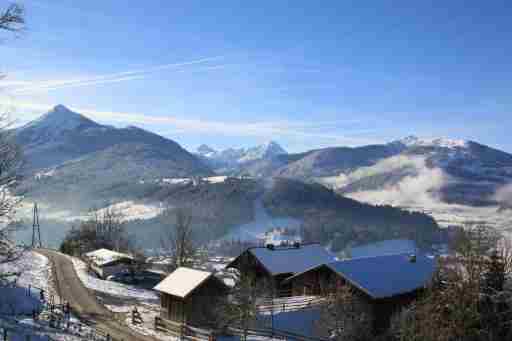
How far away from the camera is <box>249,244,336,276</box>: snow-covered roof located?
5922 centimetres

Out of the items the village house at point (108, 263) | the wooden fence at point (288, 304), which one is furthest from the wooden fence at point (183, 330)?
the village house at point (108, 263)

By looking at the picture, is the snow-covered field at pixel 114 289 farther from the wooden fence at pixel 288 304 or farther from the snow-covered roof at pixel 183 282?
the wooden fence at pixel 288 304

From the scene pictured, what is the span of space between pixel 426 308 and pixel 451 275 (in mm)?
2631

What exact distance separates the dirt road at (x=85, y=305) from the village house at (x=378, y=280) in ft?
58.8

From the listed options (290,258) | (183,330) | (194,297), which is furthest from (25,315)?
(290,258)

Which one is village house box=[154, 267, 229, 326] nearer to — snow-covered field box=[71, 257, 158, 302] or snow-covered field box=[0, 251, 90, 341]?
snow-covered field box=[0, 251, 90, 341]

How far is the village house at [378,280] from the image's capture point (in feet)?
139

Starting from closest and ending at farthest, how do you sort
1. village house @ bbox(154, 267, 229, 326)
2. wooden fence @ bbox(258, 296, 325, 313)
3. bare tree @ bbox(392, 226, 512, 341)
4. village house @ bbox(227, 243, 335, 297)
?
bare tree @ bbox(392, 226, 512, 341) → village house @ bbox(154, 267, 229, 326) → wooden fence @ bbox(258, 296, 325, 313) → village house @ bbox(227, 243, 335, 297)

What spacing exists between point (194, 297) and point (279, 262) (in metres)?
20.6

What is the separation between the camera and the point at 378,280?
145 feet

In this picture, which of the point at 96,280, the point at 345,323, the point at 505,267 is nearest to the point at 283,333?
the point at 345,323

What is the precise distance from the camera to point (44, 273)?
6025cm

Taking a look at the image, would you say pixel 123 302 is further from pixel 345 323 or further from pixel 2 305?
pixel 345 323

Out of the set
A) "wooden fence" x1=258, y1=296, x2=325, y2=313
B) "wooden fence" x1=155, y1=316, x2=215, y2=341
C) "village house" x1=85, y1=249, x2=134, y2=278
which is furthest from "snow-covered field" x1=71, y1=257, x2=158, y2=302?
"wooden fence" x1=258, y1=296, x2=325, y2=313
